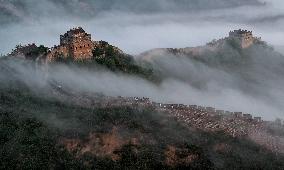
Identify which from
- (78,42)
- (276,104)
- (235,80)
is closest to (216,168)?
(78,42)

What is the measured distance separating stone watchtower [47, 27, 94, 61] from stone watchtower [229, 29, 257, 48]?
165 feet

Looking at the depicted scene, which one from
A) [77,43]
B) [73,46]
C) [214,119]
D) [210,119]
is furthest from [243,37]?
[210,119]

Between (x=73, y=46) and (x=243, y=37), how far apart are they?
56427 millimetres

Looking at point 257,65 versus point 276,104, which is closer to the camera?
point 276,104

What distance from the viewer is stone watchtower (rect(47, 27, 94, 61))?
56562 millimetres

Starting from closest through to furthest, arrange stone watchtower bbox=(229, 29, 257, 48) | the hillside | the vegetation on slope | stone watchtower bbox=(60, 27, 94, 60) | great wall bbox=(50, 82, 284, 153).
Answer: the vegetation on slope < the hillside < great wall bbox=(50, 82, 284, 153) < stone watchtower bbox=(60, 27, 94, 60) < stone watchtower bbox=(229, 29, 257, 48)

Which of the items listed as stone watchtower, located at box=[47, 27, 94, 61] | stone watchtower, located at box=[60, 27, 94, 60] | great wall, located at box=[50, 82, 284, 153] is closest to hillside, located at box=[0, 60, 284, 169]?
great wall, located at box=[50, 82, 284, 153]

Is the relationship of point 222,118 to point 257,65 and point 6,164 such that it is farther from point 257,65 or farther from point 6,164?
point 257,65

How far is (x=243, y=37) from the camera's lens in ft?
346

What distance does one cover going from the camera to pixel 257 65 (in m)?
107

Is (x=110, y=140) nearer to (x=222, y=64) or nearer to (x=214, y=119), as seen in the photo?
(x=214, y=119)

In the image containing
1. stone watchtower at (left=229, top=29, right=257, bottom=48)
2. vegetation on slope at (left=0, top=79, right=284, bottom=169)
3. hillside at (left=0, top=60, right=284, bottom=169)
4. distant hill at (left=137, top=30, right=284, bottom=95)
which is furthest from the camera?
stone watchtower at (left=229, top=29, right=257, bottom=48)

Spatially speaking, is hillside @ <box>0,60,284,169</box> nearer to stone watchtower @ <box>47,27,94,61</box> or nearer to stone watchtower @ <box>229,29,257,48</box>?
stone watchtower @ <box>47,27,94,61</box>

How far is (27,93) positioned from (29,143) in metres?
11.2
